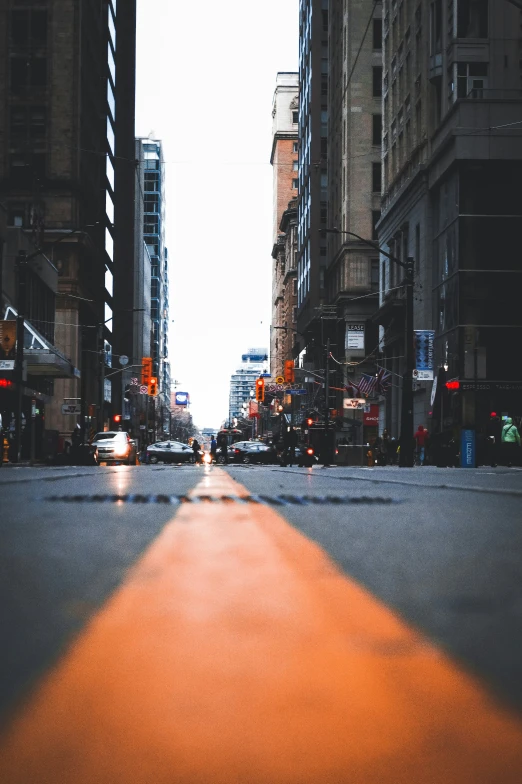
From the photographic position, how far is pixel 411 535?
5.61 meters

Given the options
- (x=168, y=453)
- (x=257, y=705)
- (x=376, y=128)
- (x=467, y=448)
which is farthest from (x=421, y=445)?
(x=257, y=705)

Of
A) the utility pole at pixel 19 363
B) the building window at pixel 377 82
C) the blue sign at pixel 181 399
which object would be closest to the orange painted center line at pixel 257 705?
the utility pole at pixel 19 363

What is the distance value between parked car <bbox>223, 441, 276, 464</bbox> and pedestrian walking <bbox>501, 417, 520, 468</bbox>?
879 inches

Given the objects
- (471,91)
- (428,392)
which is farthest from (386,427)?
(471,91)

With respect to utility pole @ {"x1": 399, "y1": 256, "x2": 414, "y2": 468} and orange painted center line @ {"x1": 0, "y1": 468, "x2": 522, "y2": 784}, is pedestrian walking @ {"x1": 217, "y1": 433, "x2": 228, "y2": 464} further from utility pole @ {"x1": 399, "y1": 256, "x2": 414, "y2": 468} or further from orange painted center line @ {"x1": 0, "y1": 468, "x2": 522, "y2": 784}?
orange painted center line @ {"x1": 0, "y1": 468, "x2": 522, "y2": 784}

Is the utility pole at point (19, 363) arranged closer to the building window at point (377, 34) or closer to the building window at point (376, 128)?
the building window at point (376, 128)

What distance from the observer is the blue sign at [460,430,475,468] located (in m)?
34.1

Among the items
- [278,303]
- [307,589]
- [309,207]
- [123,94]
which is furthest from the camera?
[278,303]

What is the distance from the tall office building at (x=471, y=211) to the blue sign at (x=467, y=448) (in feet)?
33.3

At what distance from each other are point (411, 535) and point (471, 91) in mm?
43776

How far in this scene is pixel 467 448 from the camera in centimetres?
3422

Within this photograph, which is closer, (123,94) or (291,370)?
(291,370)

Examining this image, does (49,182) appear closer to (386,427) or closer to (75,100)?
(75,100)

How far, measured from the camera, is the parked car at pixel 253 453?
5706 cm
